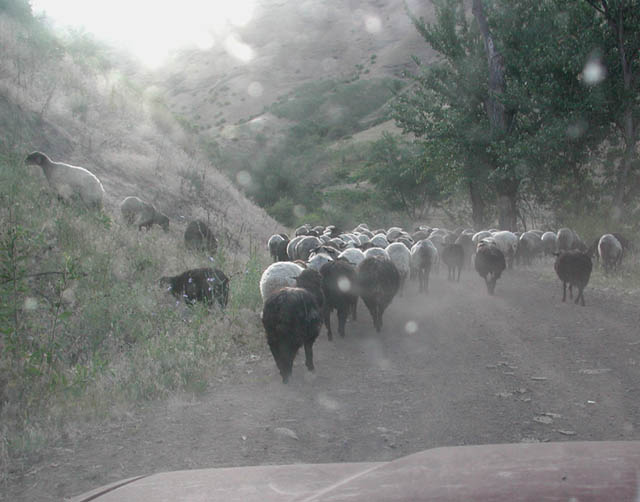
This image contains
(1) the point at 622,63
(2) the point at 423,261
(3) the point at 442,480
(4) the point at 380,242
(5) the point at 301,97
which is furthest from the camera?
(5) the point at 301,97

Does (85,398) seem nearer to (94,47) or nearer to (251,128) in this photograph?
(94,47)

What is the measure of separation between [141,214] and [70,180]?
2217mm

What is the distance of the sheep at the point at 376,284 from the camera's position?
370 inches

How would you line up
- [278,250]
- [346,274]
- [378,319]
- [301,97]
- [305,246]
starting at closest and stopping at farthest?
[346,274], [378,319], [305,246], [278,250], [301,97]

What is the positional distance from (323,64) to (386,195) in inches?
2722

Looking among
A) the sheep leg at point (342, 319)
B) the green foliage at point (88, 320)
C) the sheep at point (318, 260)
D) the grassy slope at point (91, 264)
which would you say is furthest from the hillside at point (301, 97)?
the sheep leg at point (342, 319)

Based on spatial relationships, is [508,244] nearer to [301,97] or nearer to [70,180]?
[70,180]

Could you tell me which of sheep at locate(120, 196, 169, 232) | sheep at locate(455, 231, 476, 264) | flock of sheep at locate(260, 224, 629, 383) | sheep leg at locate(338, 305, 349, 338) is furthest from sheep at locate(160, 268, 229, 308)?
sheep at locate(455, 231, 476, 264)

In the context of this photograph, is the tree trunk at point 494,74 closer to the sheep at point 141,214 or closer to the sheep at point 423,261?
the sheep at point 423,261

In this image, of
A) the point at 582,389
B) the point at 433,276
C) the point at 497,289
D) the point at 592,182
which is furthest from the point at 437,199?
the point at 582,389

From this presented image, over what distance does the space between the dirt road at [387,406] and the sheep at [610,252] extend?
6.20 meters

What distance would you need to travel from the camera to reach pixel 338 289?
913 cm

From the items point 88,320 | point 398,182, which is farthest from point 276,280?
point 398,182

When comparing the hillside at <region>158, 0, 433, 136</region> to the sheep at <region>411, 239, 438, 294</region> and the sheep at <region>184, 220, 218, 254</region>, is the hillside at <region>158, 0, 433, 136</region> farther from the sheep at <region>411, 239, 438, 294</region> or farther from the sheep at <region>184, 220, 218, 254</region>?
the sheep at <region>411, 239, 438, 294</region>
